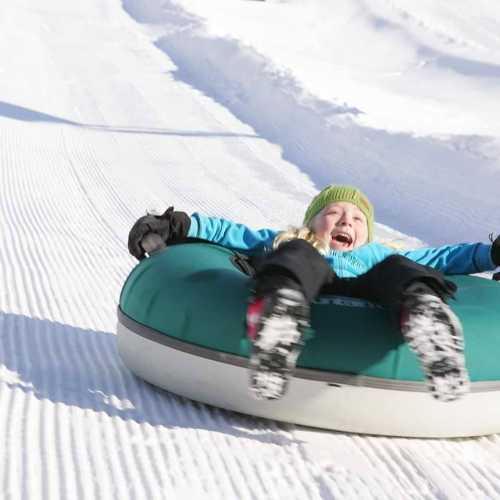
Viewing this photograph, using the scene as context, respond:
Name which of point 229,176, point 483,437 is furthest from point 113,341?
point 229,176

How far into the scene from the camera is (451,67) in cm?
1669

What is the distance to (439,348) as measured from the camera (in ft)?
6.82

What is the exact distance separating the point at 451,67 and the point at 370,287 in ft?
49.6

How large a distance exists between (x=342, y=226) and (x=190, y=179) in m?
4.65

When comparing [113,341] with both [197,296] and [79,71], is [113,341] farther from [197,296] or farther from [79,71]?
[79,71]

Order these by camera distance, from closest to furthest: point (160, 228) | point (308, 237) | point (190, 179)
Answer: point (308, 237)
point (160, 228)
point (190, 179)

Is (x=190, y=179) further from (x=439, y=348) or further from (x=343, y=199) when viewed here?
(x=439, y=348)

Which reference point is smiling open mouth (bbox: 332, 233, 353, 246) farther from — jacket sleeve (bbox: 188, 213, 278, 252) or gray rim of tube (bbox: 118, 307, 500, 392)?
gray rim of tube (bbox: 118, 307, 500, 392)

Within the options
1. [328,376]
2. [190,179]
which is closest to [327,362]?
[328,376]

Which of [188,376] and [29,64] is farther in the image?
[29,64]

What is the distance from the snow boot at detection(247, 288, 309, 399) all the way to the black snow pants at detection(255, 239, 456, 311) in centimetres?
5

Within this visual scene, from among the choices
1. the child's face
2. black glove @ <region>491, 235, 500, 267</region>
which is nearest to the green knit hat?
the child's face

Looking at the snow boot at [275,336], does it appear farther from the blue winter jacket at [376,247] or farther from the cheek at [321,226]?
the blue winter jacket at [376,247]

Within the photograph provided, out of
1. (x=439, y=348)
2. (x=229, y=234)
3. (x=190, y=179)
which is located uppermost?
(x=439, y=348)
